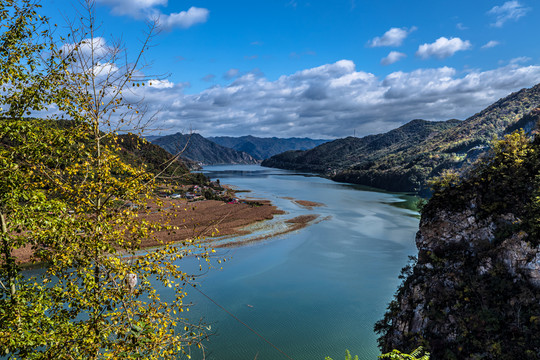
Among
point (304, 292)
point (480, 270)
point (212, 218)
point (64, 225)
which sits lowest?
point (304, 292)

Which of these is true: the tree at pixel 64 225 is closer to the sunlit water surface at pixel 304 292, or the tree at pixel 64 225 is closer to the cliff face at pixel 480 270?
the sunlit water surface at pixel 304 292

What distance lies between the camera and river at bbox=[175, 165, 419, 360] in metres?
18.7

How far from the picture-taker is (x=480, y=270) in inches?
588

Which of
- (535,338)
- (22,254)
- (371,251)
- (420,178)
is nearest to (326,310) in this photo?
(535,338)

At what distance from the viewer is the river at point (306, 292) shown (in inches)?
736

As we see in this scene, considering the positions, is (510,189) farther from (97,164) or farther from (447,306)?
(97,164)

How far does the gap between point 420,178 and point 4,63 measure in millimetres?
117819

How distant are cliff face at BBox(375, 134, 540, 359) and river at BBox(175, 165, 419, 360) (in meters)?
3.88

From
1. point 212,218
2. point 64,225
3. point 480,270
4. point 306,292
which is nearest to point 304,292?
point 306,292

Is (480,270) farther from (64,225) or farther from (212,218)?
(212,218)

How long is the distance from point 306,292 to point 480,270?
14639 mm

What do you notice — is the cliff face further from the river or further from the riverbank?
the riverbank

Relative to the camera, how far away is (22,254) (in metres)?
34.3

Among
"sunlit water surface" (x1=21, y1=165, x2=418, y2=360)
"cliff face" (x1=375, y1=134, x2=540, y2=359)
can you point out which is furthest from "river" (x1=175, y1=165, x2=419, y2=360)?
"cliff face" (x1=375, y1=134, x2=540, y2=359)
